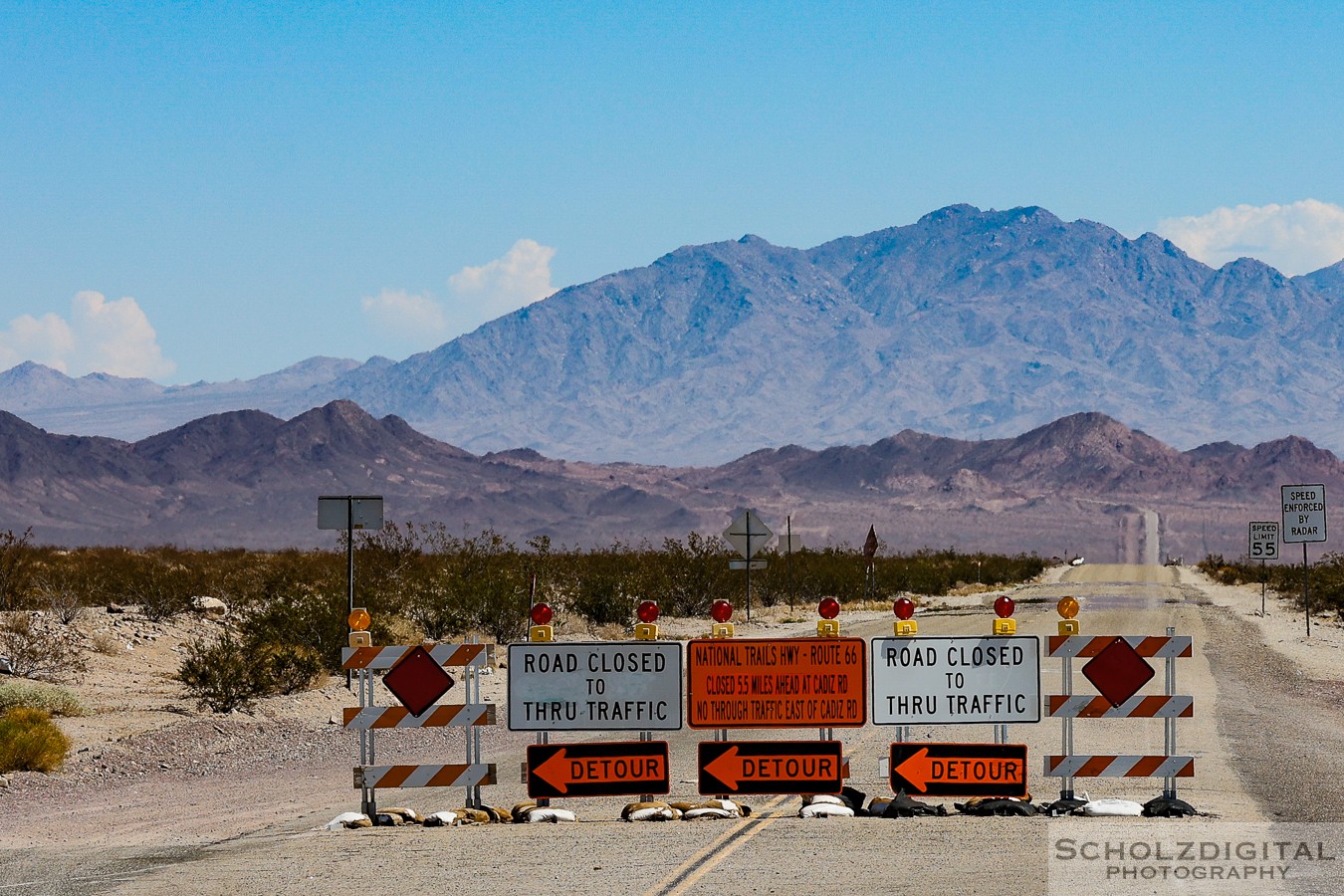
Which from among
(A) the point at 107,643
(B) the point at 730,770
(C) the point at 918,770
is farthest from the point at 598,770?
(A) the point at 107,643

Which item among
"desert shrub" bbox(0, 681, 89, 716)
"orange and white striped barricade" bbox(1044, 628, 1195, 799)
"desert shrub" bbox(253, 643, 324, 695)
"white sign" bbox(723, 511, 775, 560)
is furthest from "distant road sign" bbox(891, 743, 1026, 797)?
"white sign" bbox(723, 511, 775, 560)

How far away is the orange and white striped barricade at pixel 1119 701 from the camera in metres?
12.9

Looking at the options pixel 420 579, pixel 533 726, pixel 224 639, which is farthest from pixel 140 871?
pixel 420 579

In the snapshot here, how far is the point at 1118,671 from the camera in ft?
43.0

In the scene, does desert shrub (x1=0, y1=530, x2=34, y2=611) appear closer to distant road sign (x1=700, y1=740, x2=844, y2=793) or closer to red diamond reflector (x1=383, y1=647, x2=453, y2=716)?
red diamond reflector (x1=383, y1=647, x2=453, y2=716)

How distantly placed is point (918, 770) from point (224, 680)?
37.8 feet

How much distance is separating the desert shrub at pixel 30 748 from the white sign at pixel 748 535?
26539 mm

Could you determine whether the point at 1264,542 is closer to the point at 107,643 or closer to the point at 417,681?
the point at 107,643

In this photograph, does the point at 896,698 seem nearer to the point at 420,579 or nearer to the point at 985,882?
the point at 985,882

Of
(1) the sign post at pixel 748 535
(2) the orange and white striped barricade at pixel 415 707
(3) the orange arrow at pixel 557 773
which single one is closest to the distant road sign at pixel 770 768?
(3) the orange arrow at pixel 557 773

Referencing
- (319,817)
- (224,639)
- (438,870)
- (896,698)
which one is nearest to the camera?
(438,870)

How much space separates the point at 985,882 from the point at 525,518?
160639mm

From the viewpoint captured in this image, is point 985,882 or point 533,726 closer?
point 985,882

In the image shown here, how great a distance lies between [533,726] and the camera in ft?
44.3
